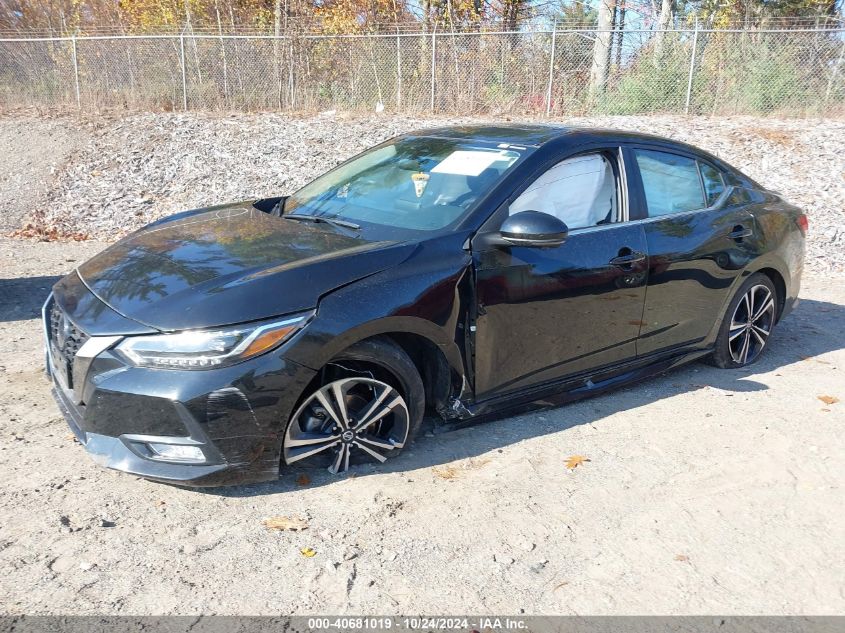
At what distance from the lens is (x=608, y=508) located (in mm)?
3723

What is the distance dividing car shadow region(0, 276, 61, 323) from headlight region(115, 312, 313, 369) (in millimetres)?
3670

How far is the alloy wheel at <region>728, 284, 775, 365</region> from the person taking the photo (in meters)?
5.63

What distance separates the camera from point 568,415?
4.75 meters

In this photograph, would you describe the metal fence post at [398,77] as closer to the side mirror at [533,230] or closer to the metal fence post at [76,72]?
the metal fence post at [76,72]

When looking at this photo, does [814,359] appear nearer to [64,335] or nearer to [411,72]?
[64,335]

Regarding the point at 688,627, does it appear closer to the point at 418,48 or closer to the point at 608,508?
the point at 608,508

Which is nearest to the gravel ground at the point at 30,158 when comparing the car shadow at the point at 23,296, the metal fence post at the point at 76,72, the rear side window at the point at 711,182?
the metal fence post at the point at 76,72

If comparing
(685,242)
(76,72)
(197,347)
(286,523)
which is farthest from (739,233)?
(76,72)

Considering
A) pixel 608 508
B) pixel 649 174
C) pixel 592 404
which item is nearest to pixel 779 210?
pixel 649 174

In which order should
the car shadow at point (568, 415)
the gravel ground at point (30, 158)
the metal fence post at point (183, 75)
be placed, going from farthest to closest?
the metal fence post at point (183, 75), the gravel ground at point (30, 158), the car shadow at point (568, 415)

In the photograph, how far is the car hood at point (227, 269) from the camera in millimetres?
3350

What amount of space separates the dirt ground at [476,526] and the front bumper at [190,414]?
242 millimetres

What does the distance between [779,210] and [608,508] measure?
3198 mm

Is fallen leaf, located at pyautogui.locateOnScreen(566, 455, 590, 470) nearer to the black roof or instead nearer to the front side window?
the front side window
